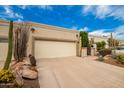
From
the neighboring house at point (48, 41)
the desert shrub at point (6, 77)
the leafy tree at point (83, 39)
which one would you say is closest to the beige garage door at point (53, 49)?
the neighboring house at point (48, 41)

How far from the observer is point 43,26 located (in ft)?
44.0

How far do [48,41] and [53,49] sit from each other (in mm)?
1077

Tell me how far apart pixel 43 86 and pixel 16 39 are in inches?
201

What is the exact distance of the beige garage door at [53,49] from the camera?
42.5 ft

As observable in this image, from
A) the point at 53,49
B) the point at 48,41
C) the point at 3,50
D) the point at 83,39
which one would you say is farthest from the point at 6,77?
the point at 83,39

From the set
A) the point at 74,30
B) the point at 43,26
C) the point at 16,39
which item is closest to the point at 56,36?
the point at 43,26

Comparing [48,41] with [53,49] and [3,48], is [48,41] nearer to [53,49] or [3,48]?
[53,49]

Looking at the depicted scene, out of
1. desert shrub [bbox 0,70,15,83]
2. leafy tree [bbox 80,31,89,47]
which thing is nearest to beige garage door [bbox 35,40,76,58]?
leafy tree [bbox 80,31,89,47]

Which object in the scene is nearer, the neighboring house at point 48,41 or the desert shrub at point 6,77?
the desert shrub at point 6,77

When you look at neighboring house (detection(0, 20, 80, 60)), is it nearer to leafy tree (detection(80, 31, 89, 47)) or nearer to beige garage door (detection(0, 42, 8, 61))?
beige garage door (detection(0, 42, 8, 61))

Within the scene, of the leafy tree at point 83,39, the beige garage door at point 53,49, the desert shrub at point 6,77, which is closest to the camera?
the desert shrub at point 6,77

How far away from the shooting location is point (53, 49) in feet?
45.8

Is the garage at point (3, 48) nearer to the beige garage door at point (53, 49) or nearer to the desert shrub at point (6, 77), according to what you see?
the beige garage door at point (53, 49)
